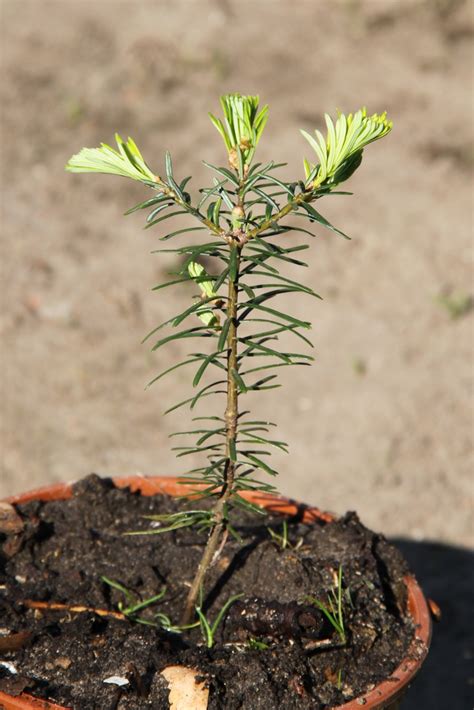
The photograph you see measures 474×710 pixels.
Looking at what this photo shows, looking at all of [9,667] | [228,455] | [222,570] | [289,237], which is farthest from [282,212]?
[289,237]

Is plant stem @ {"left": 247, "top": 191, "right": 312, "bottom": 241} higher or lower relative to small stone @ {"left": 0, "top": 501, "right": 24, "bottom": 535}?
higher

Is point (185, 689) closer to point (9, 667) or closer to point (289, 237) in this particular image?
point (9, 667)

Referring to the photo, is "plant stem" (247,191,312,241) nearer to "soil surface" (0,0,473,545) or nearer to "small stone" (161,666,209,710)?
"small stone" (161,666,209,710)

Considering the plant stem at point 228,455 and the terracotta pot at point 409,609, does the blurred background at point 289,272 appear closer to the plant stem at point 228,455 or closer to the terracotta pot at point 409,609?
the terracotta pot at point 409,609

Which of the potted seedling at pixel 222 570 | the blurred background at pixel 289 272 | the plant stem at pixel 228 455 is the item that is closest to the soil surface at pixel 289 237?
the blurred background at pixel 289 272

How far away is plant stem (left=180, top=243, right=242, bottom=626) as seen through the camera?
1689 millimetres

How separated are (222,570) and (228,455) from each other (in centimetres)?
37

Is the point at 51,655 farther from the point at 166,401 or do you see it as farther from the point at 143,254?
the point at 143,254

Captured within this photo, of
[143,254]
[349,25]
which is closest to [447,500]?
[143,254]

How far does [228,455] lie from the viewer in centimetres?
185

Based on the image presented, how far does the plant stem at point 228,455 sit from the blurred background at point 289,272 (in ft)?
4.88

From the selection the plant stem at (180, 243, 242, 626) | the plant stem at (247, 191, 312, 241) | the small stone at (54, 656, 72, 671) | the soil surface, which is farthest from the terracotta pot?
the soil surface

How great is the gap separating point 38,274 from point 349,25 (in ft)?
12.3

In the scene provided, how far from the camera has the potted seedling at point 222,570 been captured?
165 centimetres
